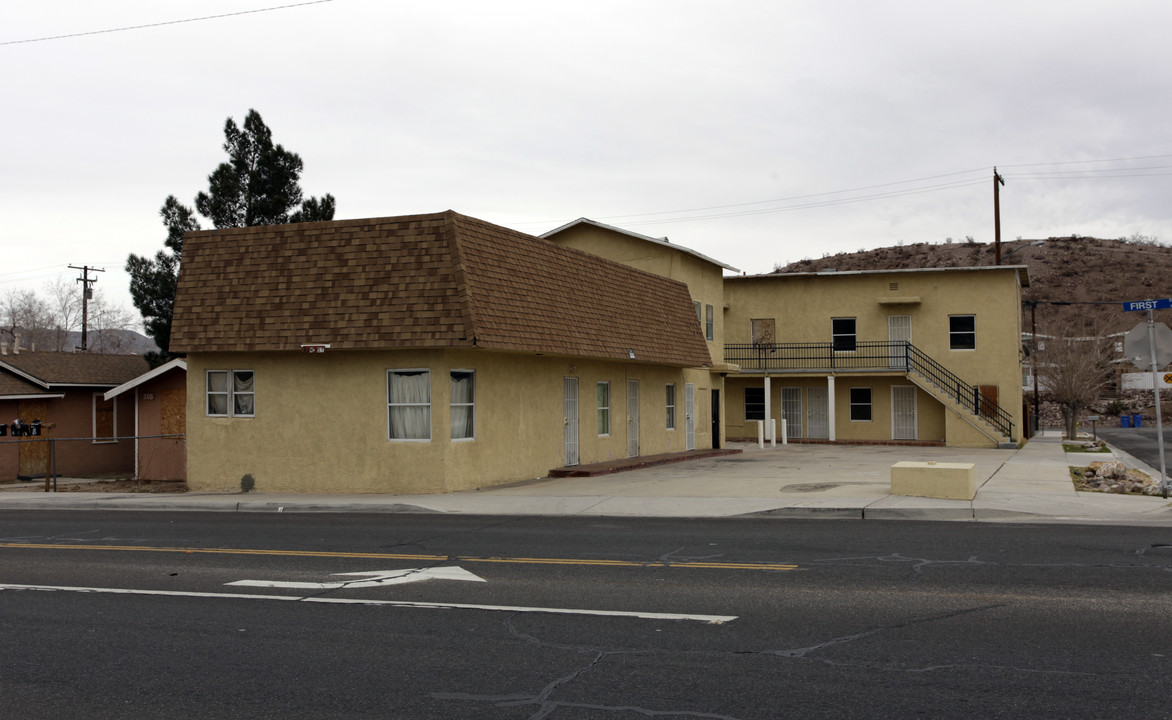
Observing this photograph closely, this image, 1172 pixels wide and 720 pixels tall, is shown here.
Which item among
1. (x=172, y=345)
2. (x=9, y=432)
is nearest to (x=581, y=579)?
(x=172, y=345)

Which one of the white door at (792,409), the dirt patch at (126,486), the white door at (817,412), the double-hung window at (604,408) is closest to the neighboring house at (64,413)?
the dirt patch at (126,486)

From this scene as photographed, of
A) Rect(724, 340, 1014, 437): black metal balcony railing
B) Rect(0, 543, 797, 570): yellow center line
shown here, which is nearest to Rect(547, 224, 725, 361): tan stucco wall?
Rect(724, 340, 1014, 437): black metal balcony railing

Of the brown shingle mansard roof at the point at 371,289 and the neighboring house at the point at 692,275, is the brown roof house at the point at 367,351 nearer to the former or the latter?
the brown shingle mansard roof at the point at 371,289

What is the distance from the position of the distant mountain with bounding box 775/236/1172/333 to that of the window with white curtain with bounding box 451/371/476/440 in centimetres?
6404

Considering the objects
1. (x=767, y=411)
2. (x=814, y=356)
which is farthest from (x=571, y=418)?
(x=814, y=356)

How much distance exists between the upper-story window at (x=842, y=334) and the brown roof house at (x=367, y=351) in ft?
68.7

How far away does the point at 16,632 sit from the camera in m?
8.07

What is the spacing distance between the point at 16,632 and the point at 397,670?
3.65 meters

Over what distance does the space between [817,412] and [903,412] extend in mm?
3489

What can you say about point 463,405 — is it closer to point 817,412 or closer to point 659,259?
point 659,259

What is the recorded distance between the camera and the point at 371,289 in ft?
62.8

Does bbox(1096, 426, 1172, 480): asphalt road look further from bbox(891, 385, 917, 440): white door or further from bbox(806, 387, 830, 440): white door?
bbox(806, 387, 830, 440): white door

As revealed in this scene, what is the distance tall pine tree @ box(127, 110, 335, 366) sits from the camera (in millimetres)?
30438

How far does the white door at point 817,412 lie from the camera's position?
4059 cm
